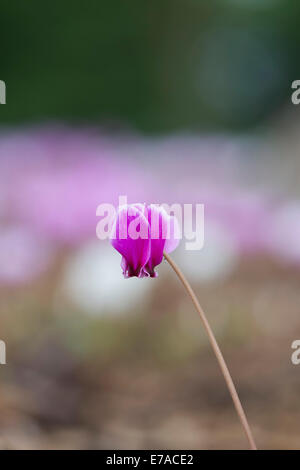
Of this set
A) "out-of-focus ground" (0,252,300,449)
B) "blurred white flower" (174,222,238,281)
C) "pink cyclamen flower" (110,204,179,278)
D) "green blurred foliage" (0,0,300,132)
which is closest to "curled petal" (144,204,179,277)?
"pink cyclamen flower" (110,204,179,278)

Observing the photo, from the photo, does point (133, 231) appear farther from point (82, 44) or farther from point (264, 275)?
point (82, 44)

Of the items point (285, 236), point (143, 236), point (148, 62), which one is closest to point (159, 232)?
point (143, 236)

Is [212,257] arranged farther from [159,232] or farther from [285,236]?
[159,232]

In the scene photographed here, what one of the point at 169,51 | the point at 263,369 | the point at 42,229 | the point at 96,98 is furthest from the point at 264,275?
the point at 169,51

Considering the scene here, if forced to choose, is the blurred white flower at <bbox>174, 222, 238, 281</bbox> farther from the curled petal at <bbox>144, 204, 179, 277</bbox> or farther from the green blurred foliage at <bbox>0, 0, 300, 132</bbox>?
the green blurred foliage at <bbox>0, 0, 300, 132</bbox>

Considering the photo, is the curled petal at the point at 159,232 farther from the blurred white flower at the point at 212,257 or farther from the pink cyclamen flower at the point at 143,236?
the blurred white flower at the point at 212,257
